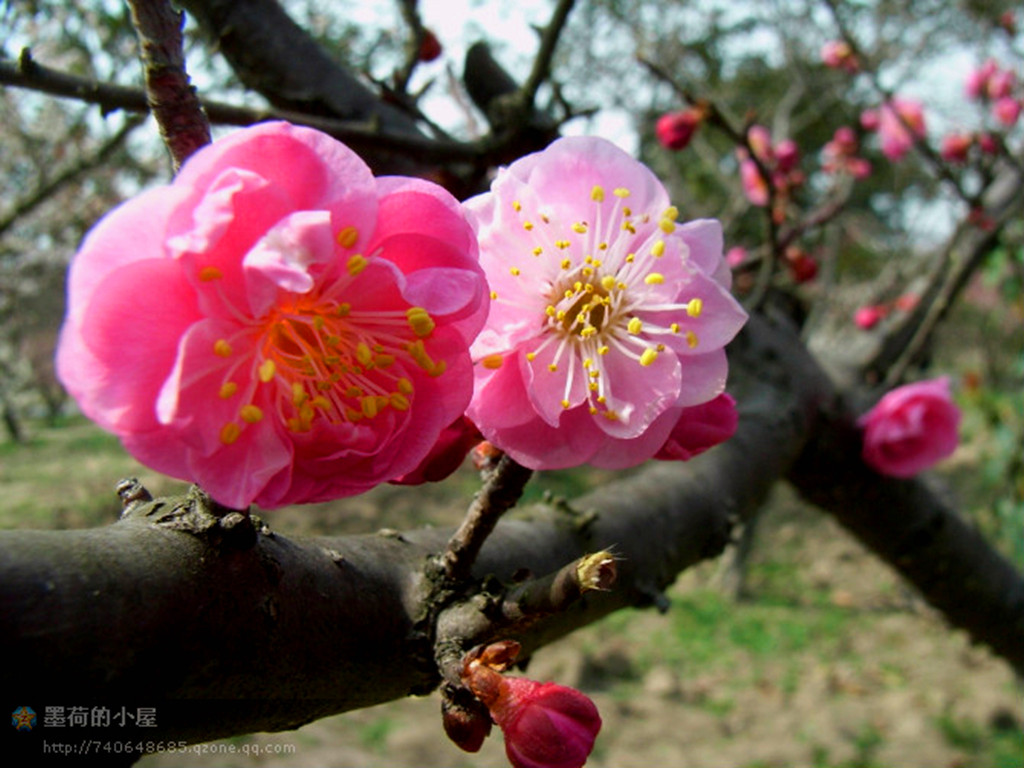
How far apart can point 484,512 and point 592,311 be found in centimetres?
22

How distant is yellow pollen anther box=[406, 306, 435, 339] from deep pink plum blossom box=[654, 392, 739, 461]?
26 cm

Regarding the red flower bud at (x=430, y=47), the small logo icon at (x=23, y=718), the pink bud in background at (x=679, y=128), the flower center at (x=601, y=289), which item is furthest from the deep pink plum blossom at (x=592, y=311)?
the pink bud in background at (x=679, y=128)

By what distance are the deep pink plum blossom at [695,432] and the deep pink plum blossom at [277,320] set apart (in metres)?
0.22

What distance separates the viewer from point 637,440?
718 millimetres

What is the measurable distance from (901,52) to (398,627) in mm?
7659

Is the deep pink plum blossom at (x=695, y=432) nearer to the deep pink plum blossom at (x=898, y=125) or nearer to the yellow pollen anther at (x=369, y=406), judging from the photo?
the yellow pollen anther at (x=369, y=406)

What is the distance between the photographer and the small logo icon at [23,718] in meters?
0.50

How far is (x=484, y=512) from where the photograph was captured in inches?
30.5

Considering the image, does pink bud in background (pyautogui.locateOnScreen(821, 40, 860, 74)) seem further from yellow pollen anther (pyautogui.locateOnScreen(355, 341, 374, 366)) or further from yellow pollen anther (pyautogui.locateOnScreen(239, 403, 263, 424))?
yellow pollen anther (pyautogui.locateOnScreen(239, 403, 263, 424))

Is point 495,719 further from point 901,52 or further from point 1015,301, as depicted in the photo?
point 901,52

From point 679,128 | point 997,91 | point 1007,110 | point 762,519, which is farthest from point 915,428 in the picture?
point 762,519

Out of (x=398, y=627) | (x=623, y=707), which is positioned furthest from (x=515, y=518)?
(x=623, y=707)

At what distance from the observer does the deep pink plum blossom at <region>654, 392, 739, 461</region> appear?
741 millimetres

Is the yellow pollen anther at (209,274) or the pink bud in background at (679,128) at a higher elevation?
the pink bud in background at (679,128)
